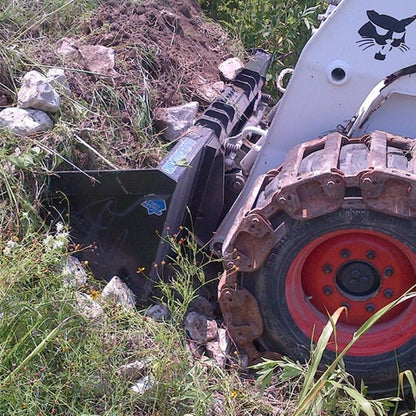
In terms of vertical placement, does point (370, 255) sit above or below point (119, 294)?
above

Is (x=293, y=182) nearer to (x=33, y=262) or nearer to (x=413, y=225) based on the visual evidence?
(x=413, y=225)

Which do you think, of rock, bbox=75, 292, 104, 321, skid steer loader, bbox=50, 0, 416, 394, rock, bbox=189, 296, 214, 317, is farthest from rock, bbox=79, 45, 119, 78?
rock, bbox=75, 292, 104, 321

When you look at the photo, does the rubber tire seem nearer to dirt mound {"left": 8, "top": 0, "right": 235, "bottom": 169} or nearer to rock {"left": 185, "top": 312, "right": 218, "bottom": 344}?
rock {"left": 185, "top": 312, "right": 218, "bottom": 344}

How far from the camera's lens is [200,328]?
3.81 m

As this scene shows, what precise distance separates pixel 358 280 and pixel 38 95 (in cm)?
184

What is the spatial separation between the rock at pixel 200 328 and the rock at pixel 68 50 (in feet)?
5.72

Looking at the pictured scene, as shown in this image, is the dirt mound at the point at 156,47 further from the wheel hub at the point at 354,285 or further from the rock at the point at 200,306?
the wheel hub at the point at 354,285

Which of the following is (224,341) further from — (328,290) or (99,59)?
(99,59)

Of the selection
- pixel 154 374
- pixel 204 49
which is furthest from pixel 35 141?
pixel 204 49

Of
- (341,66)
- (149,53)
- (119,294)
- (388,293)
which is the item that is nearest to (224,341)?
(119,294)

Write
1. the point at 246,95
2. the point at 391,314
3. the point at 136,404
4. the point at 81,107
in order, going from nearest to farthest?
the point at 136,404
the point at 391,314
the point at 81,107
the point at 246,95

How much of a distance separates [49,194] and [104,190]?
0.32m

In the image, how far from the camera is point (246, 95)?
4.96 m

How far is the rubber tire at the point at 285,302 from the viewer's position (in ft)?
10.8
